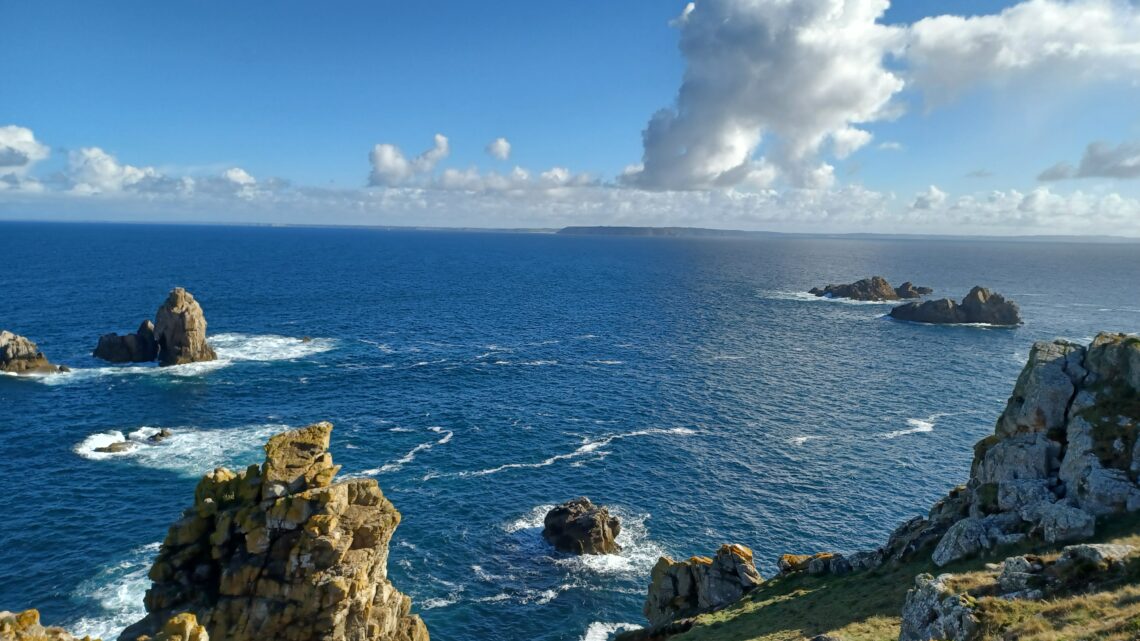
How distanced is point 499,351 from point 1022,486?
10848 cm

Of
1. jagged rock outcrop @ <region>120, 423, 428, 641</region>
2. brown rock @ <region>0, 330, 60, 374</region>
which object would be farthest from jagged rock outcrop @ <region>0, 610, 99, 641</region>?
brown rock @ <region>0, 330, 60, 374</region>

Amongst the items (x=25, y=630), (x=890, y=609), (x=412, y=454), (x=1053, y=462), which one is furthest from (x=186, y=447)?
(x=1053, y=462)

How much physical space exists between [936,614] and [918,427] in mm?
73746

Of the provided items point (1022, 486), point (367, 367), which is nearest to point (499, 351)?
point (367, 367)

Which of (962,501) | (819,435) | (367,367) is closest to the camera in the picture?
(962,501)

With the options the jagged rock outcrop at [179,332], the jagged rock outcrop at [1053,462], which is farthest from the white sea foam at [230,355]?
the jagged rock outcrop at [1053,462]

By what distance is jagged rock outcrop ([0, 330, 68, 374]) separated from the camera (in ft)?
355

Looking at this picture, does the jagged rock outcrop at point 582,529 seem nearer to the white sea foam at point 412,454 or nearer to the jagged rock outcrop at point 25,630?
the white sea foam at point 412,454

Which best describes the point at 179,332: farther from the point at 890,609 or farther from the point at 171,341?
the point at 890,609

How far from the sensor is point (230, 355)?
413 ft

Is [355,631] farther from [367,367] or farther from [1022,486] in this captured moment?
[367,367]

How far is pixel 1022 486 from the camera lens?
37312 millimetres

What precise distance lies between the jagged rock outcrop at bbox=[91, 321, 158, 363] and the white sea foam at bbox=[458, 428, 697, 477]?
82.3 meters

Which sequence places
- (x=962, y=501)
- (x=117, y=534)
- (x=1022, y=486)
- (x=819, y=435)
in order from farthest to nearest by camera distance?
(x=819, y=435)
(x=117, y=534)
(x=962, y=501)
(x=1022, y=486)
